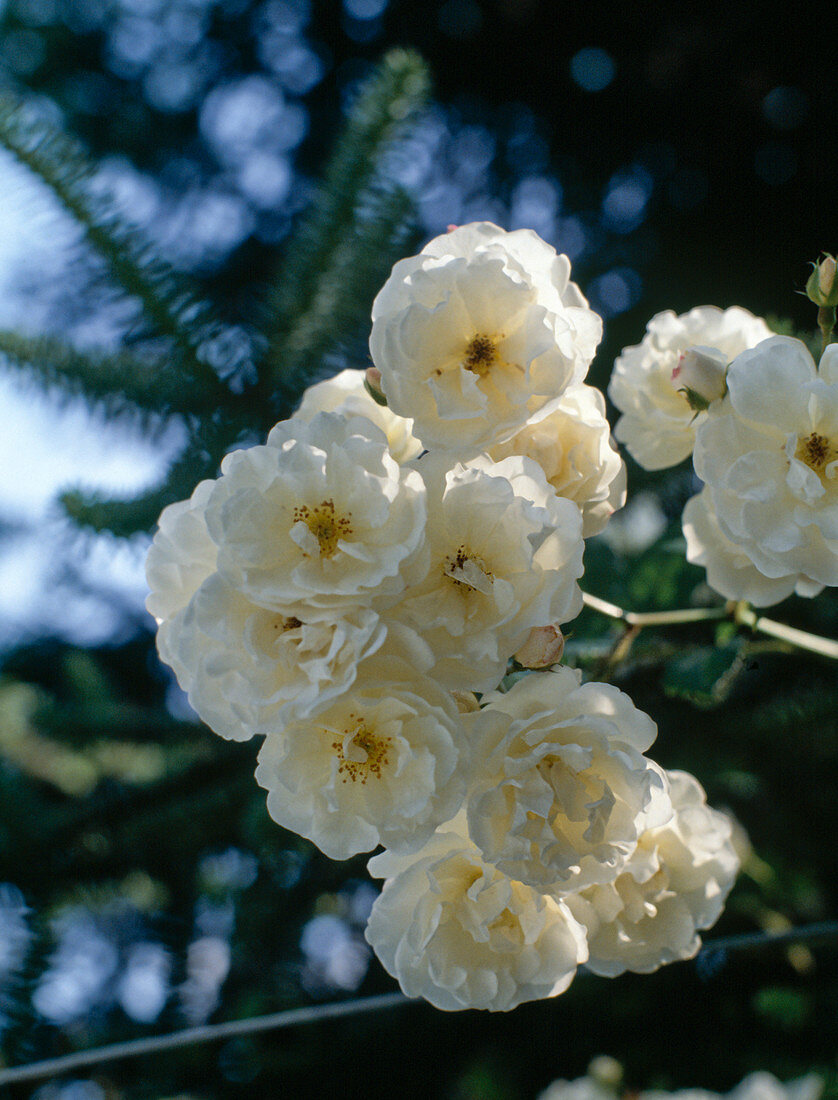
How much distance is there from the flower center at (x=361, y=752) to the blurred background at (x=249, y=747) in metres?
0.29

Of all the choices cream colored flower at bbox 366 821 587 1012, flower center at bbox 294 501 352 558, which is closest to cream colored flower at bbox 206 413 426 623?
flower center at bbox 294 501 352 558

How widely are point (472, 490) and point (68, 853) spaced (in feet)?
2.40

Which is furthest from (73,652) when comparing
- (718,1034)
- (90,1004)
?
(718,1034)

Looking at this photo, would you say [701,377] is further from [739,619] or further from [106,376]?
[106,376]

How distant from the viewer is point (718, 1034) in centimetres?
127

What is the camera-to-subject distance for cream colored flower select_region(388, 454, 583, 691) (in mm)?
477

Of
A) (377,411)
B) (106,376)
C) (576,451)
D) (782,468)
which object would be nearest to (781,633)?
(782,468)

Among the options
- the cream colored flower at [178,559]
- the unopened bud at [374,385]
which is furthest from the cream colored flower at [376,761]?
the unopened bud at [374,385]

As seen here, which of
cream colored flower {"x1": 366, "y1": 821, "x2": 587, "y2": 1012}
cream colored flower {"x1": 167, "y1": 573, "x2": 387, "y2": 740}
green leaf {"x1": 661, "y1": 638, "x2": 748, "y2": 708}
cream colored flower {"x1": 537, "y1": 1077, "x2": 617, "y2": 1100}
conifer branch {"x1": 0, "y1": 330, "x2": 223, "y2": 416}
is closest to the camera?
cream colored flower {"x1": 167, "y1": 573, "x2": 387, "y2": 740}

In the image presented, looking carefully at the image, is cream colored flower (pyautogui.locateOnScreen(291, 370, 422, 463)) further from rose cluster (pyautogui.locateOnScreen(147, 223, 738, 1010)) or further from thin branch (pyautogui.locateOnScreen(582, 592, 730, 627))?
A: thin branch (pyautogui.locateOnScreen(582, 592, 730, 627))

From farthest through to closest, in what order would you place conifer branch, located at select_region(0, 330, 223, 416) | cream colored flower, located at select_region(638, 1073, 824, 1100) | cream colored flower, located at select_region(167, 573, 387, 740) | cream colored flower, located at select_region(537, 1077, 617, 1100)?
cream colored flower, located at select_region(537, 1077, 617, 1100) < cream colored flower, located at select_region(638, 1073, 824, 1100) < conifer branch, located at select_region(0, 330, 223, 416) < cream colored flower, located at select_region(167, 573, 387, 740)

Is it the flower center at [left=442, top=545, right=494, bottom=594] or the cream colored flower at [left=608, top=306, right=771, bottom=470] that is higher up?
the flower center at [left=442, top=545, right=494, bottom=594]

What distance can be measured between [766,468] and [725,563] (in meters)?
0.10

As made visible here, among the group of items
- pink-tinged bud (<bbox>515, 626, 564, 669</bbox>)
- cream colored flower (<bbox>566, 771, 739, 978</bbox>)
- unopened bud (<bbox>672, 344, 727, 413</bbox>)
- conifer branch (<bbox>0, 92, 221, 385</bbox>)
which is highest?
conifer branch (<bbox>0, 92, 221, 385</bbox>)
